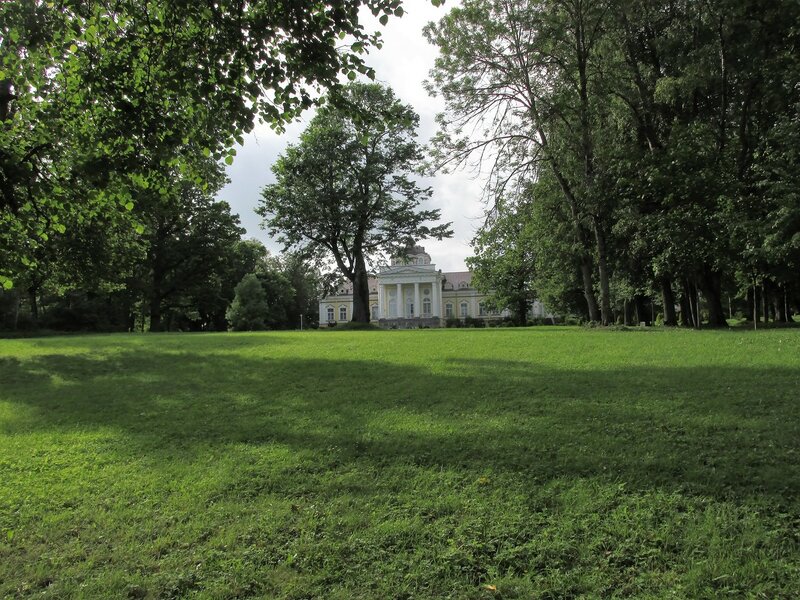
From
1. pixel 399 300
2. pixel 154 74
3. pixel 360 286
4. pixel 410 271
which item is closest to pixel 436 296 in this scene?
pixel 410 271

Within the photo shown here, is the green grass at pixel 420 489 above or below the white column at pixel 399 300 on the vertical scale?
below

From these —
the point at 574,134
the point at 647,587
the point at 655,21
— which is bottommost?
the point at 647,587

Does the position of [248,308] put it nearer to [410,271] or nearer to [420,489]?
[410,271]

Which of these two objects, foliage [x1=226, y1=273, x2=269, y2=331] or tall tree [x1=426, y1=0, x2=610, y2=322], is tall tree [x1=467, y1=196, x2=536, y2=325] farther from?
foliage [x1=226, y1=273, x2=269, y2=331]

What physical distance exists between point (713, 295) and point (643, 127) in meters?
8.04

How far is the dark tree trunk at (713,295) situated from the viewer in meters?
23.0

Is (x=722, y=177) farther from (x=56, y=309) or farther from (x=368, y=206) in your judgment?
(x=56, y=309)

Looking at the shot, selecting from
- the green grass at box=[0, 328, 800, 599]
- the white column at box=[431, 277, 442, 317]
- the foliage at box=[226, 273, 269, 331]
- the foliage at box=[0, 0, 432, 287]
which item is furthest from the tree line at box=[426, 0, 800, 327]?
the white column at box=[431, 277, 442, 317]

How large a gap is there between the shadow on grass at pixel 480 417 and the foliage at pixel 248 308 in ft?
134

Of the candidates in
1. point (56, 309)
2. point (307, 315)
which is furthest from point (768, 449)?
point (307, 315)

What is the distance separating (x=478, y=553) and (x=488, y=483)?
42.2 inches

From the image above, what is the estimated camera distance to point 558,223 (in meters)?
25.4

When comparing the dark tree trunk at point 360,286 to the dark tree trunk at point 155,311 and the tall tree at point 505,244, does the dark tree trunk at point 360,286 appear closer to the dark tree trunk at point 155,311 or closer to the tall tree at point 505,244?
the tall tree at point 505,244

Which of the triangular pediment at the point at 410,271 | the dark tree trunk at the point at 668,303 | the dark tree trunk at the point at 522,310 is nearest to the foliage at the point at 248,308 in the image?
the dark tree trunk at the point at 522,310
